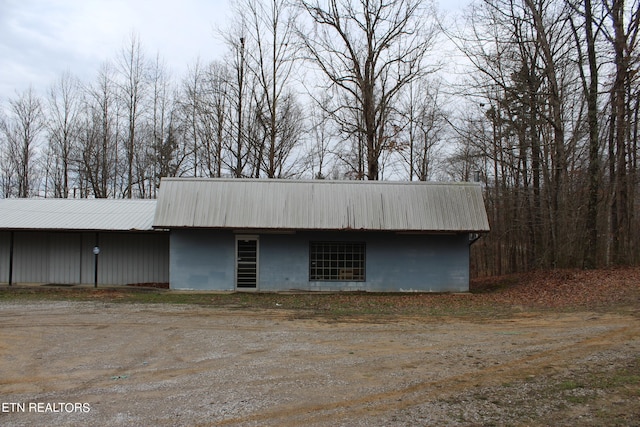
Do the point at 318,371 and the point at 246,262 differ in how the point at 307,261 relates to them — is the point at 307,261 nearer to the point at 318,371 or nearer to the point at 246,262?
the point at 246,262

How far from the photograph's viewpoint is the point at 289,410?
17.9 feet

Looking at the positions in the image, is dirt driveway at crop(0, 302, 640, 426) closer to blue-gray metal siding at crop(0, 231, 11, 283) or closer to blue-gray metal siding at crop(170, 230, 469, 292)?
blue-gray metal siding at crop(170, 230, 469, 292)

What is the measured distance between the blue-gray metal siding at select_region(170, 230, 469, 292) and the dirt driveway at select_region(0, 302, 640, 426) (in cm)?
666

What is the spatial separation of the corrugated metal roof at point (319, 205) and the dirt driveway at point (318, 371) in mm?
6472

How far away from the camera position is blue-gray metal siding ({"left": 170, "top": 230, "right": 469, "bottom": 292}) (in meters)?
18.4

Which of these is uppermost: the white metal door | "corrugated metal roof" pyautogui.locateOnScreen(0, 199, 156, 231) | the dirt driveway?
"corrugated metal roof" pyautogui.locateOnScreen(0, 199, 156, 231)

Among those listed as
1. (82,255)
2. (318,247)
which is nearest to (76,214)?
(82,255)

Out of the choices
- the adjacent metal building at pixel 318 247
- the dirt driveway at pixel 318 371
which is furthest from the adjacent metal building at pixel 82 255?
the dirt driveway at pixel 318 371

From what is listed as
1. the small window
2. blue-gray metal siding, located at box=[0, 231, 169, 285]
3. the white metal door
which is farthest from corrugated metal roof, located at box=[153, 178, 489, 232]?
blue-gray metal siding, located at box=[0, 231, 169, 285]

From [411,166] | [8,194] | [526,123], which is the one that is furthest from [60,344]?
[8,194]

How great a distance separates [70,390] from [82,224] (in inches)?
594

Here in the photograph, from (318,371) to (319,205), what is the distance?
1167cm

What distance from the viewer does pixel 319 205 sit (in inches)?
729

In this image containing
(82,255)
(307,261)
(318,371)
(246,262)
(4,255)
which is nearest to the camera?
(318,371)
